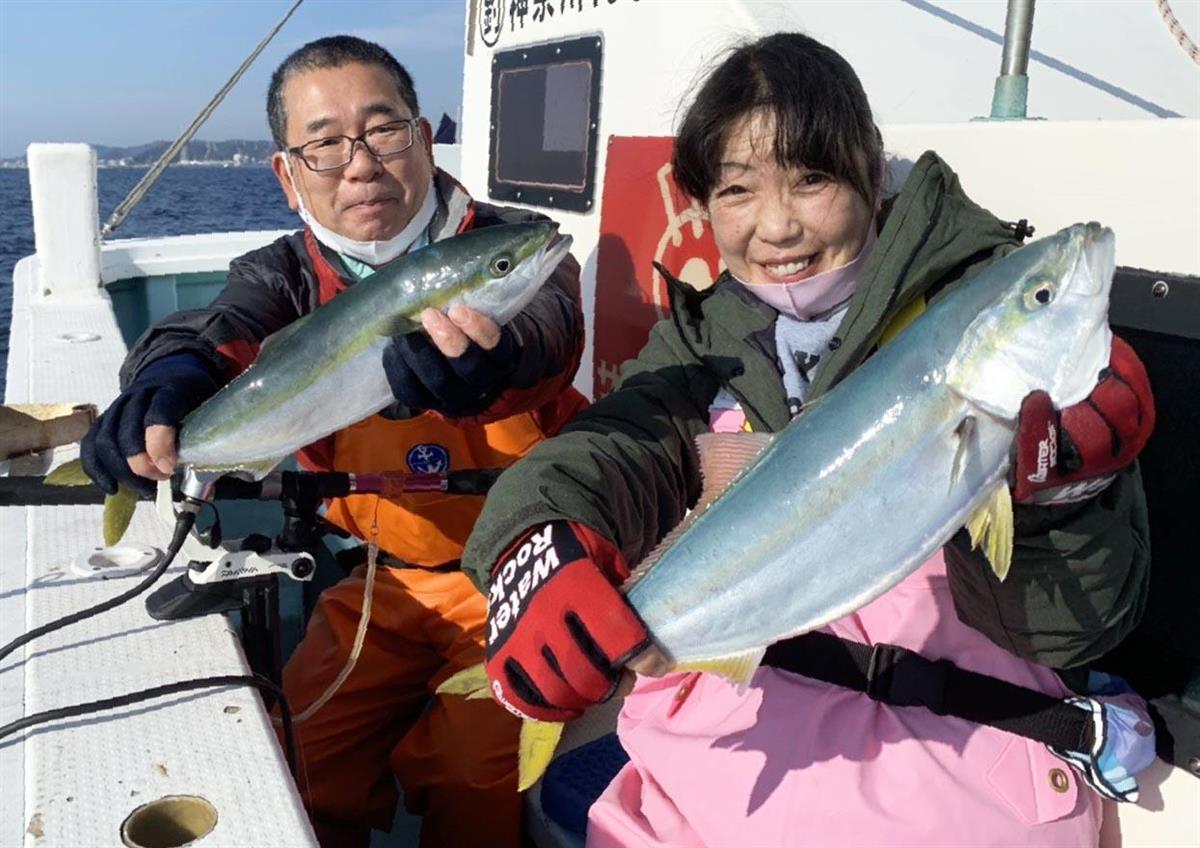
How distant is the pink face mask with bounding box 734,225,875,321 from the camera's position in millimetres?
2211

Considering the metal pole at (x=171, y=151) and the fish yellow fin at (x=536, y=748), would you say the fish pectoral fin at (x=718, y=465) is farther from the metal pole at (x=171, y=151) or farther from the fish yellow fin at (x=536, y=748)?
the metal pole at (x=171, y=151)

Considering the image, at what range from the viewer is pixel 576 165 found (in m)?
4.73

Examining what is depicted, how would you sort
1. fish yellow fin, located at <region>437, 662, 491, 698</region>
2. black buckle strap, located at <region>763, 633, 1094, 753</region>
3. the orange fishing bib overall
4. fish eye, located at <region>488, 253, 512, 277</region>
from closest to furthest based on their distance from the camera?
black buckle strap, located at <region>763, 633, 1094, 753</region>
fish yellow fin, located at <region>437, 662, 491, 698</region>
fish eye, located at <region>488, 253, 512, 277</region>
the orange fishing bib overall

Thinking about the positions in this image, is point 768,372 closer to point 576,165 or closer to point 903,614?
point 903,614

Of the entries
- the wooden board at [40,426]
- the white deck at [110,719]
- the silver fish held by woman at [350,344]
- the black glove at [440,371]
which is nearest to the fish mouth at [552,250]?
the silver fish held by woman at [350,344]

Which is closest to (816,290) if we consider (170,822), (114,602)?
(170,822)

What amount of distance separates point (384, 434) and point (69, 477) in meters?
0.93

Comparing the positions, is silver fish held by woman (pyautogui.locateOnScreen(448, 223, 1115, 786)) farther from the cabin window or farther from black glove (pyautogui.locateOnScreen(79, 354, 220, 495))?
the cabin window

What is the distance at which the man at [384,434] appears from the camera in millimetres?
2938

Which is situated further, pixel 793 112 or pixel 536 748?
pixel 793 112

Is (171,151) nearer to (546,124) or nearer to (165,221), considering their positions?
(546,124)

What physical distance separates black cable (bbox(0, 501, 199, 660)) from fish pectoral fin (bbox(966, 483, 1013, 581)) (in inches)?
72.3

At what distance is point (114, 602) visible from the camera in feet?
7.76

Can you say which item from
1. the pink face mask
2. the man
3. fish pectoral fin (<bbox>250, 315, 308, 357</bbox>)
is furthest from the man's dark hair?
the pink face mask
